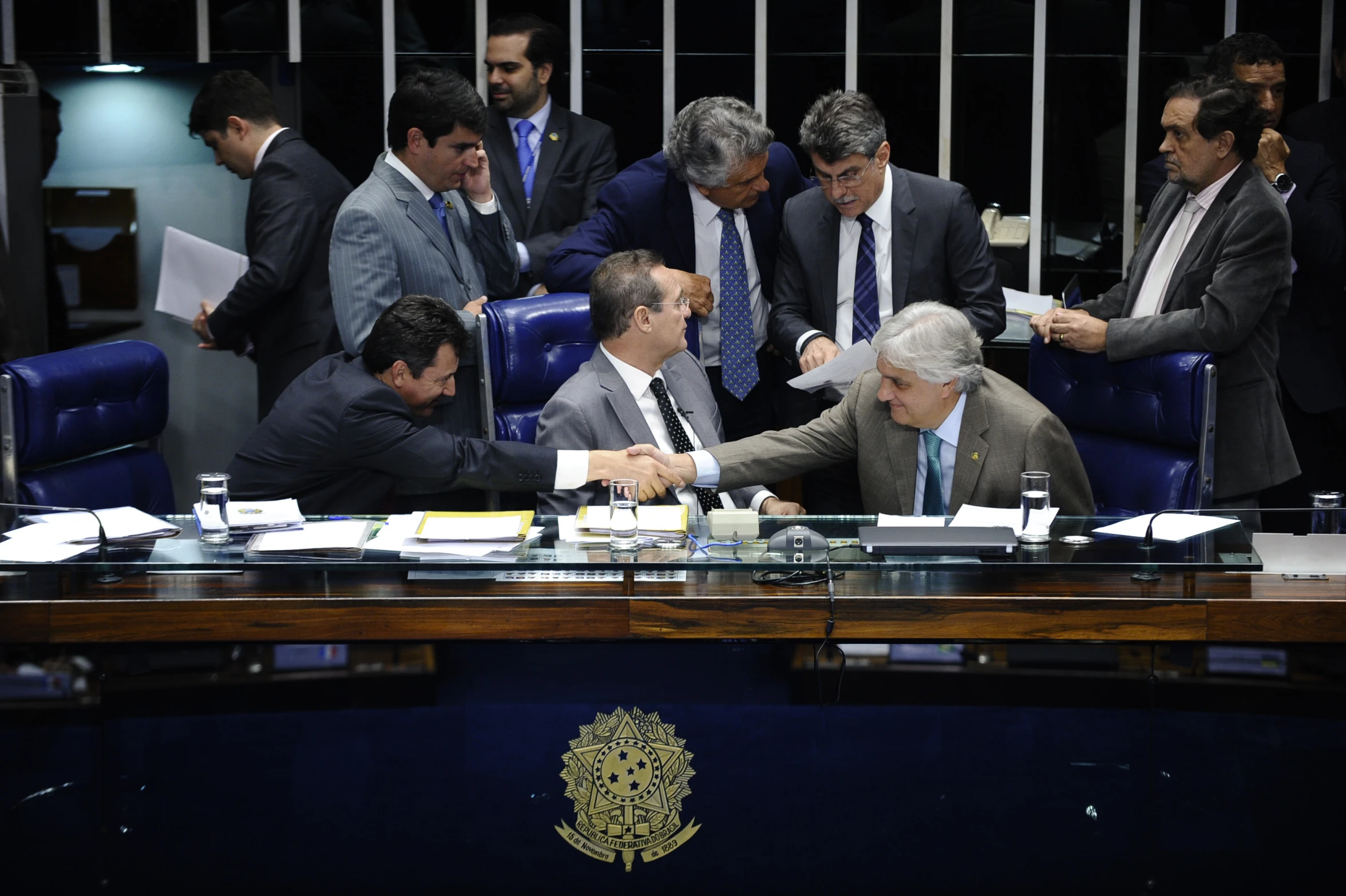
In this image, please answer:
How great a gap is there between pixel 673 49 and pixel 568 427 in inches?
99.0

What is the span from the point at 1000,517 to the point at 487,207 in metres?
2.12

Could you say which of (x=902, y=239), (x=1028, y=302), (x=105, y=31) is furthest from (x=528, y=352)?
(x=105, y=31)

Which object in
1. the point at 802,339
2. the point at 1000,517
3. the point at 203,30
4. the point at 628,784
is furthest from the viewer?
the point at 203,30

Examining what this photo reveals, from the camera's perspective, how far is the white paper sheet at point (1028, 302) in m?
4.81

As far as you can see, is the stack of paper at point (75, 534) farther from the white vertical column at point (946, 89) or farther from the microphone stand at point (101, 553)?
the white vertical column at point (946, 89)

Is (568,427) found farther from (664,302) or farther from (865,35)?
(865,35)

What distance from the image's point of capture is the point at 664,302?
11.2 ft

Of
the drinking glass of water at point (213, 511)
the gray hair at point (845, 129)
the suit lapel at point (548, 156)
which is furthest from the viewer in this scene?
the suit lapel at point (548, 156)

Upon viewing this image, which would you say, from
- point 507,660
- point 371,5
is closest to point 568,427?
point 507,660

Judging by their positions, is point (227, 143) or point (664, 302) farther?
point (227, 143)

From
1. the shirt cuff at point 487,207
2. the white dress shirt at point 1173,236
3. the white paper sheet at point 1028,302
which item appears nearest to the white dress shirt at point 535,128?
the shirt cuff at point 487,207

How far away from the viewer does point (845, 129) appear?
12.3ft

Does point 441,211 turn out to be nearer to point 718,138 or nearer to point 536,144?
point 536,144

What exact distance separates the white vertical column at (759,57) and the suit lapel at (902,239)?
1.63 metres
